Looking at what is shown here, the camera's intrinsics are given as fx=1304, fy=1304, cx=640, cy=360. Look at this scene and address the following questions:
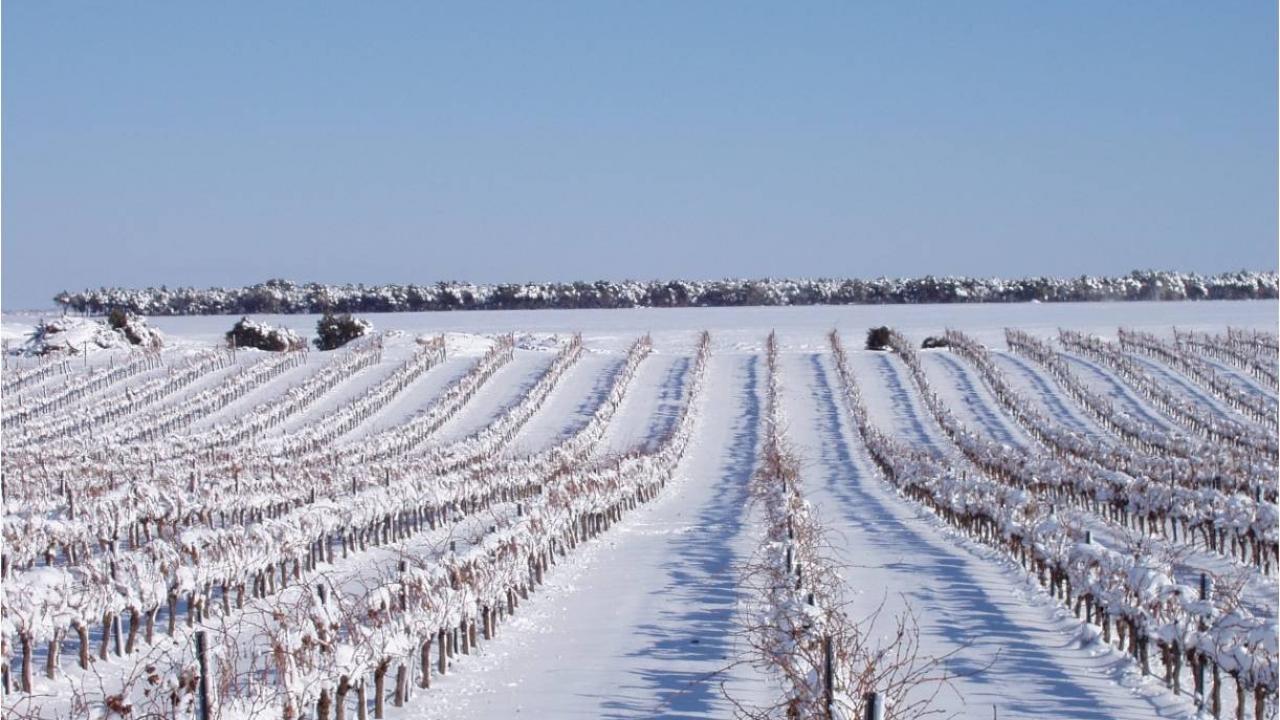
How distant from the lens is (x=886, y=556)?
917 inches

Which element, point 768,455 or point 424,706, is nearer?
point 424,706

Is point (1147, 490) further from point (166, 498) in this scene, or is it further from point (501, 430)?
point (501, 430)

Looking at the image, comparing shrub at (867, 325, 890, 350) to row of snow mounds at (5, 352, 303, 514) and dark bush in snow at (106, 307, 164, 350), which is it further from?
dark bush in snow at (106, 307, 164, 350)

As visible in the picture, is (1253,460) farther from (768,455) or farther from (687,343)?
(687,343)

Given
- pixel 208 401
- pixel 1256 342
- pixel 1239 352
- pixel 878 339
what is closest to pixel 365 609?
pixel 208 401

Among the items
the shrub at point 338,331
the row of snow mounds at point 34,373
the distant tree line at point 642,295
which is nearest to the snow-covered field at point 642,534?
the row of snow mounds at point 34,373

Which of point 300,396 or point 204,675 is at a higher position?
point 204,675

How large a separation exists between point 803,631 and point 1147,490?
18.2 meters

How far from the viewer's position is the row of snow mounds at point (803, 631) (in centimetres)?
931

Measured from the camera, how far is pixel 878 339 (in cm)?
7744

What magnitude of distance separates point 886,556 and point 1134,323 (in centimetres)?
7614

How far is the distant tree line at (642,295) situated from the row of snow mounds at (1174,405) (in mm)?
84926

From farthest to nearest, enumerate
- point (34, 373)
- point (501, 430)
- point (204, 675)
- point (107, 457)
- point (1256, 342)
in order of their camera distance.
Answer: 1. point (1256, 342)
2. point (34, 373)
3. point (501, 430)
4. point (107, 457)
5. point (204, 675)

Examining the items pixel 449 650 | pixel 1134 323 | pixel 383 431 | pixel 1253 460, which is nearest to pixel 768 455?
pixel 1253 460
